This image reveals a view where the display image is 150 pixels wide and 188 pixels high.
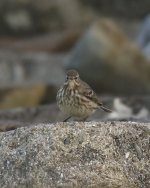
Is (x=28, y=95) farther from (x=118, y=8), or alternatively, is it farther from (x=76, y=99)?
(x=118, y=8)

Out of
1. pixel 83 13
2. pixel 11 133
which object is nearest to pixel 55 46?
pixel 83 13

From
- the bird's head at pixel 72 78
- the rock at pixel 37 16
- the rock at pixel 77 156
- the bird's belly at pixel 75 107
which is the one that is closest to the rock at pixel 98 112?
the bird's head at pixel 72 78

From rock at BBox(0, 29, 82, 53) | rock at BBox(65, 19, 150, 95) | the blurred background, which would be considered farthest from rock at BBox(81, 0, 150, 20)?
rock at BBox(65, 19, 150, 95)

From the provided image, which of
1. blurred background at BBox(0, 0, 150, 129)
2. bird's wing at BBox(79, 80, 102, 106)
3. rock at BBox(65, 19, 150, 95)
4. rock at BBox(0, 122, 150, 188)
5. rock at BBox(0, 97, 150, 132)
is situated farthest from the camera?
rock at BBox(65, 19, 150, 95)

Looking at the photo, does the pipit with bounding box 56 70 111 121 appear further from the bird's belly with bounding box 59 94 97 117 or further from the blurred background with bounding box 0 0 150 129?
the blurred background with bounding box 0 0 150 129

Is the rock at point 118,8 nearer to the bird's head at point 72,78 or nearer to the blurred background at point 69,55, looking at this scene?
the blurred background at point 69,55

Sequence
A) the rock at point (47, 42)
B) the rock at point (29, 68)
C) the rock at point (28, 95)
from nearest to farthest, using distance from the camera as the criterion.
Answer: the rock at point (28, 95), the rock at point (29, 68), the rock at point (47, 42)

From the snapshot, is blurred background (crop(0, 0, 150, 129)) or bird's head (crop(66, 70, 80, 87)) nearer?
bird's head (crop(66, 70, 80, 87))
